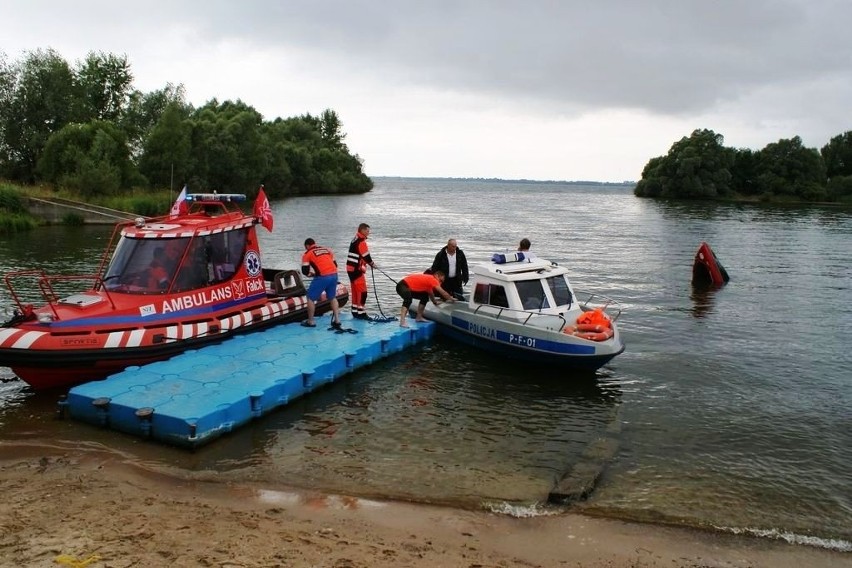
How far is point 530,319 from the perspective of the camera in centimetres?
1496

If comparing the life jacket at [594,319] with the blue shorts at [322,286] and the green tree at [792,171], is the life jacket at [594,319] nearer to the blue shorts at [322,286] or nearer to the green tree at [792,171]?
the blue shorts at [322,286]

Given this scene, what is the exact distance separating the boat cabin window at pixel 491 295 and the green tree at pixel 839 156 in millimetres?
121522

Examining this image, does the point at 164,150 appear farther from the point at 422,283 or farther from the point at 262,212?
the point at 422,283

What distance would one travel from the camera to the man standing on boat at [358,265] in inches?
631

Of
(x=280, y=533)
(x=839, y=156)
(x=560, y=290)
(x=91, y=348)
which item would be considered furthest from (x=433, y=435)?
(x=839, y=156)

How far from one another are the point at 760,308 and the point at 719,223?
136 feet

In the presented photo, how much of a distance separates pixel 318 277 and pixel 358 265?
112 cm

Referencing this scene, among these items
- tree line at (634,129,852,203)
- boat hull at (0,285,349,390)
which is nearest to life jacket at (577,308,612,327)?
Answer: boat hull at (0,285,349,390)

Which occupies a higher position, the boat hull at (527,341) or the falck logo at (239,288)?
the falck logo at (239,288)

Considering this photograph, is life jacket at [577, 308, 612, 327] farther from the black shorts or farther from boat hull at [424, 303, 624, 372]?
the black shorts

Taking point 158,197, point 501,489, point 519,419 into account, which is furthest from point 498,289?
point 158,197

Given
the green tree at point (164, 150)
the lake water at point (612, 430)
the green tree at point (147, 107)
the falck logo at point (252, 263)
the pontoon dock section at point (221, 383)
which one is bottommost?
the lake water at point (612, 430)

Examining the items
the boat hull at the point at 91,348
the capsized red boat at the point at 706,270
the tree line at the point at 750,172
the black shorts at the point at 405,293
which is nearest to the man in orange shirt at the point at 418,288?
the black shorts at the point at 405,293

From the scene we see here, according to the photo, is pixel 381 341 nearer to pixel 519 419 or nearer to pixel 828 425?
pixel 519 419
